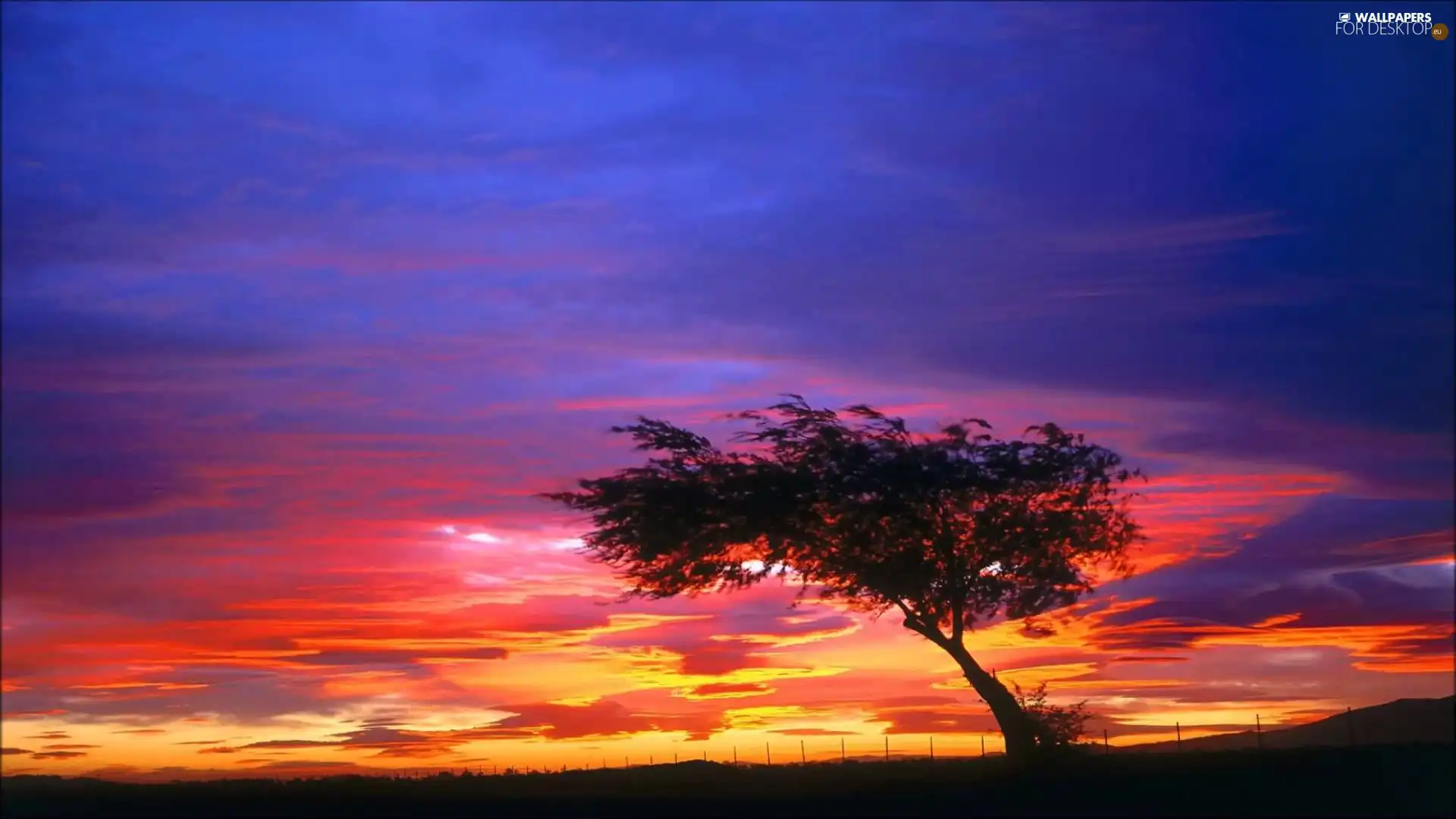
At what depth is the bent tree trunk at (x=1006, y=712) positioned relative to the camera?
46.5m

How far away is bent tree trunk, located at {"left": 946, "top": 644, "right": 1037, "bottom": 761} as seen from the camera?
46.5 m

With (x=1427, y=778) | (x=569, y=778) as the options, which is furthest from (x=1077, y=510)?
(x=569, y=778)

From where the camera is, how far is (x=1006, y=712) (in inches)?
1844

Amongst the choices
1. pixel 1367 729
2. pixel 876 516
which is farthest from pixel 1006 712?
pixel 1367 729

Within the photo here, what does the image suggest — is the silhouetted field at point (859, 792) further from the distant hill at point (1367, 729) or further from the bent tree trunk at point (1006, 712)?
the distant hill at point (1367, 729)

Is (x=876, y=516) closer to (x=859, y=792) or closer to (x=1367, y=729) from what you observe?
(x=859, y=792)

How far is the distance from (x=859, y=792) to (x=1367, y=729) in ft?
139

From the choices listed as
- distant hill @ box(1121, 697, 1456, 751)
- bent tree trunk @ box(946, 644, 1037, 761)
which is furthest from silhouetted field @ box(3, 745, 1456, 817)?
distant hill @ box(1121, 697, 1456, 751)

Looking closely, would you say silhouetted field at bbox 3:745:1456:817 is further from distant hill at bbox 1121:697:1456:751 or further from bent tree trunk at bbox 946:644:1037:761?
distant hill at bbox 1121:697:1456:751

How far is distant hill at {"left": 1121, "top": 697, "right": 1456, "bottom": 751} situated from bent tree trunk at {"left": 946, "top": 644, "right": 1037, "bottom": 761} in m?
13.4

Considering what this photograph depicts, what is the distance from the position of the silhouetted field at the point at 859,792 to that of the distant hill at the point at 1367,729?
17265 millimetres

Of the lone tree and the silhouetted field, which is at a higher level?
the lone tree

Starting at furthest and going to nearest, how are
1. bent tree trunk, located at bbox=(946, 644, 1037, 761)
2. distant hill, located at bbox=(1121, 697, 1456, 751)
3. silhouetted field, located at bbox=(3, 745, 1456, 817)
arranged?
1. distant hill, located at bbox=(1121, 697, 1456, 751)
2. bent tree trunk, located at bbox=(946, 644, 1037, 761)
3. silhouetted field, located at bbox=(3, 745, 1456, 817)

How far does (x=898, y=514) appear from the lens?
47.9 metres
